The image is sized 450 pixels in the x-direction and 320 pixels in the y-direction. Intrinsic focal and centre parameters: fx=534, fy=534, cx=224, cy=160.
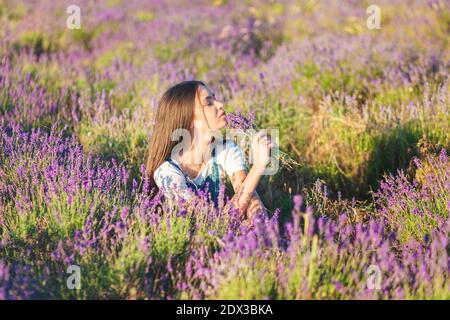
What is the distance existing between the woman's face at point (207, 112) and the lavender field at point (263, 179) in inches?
5.1

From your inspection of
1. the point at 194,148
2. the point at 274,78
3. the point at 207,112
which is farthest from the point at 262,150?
the point at 274,78

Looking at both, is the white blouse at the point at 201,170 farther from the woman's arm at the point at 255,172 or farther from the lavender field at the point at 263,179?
the woman's arm at the point at 255,172

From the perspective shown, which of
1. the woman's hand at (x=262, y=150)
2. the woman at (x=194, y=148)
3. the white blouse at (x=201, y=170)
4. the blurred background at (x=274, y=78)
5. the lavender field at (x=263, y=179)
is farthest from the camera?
the blurred background at (x=274, y=78)

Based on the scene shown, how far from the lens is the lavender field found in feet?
7.50

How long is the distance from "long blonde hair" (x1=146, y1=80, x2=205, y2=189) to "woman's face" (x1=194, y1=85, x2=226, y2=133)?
3 cm

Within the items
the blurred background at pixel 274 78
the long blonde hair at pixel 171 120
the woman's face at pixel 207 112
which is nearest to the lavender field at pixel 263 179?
the blurred background at pixel 274 78

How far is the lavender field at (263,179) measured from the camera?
229 cm

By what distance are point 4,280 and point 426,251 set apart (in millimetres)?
1883

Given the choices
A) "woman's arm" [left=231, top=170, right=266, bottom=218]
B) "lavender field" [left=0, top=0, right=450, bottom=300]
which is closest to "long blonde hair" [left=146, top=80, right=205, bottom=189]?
"lavender field" [left=0, top=0, right=450, bottom=300]

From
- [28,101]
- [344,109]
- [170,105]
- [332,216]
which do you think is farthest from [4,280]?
[344,109]

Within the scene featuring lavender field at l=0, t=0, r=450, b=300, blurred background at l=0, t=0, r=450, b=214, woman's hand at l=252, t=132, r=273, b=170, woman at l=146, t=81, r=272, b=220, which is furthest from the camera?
blurred background at l=0, t=0, r=450, b=214

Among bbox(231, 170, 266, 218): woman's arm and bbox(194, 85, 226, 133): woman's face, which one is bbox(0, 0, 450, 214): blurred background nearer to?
bbox(231, 170, 266, 218): woman's arm

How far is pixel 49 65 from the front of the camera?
20.2 feet

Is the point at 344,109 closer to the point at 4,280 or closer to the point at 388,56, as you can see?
the point at 388,56
